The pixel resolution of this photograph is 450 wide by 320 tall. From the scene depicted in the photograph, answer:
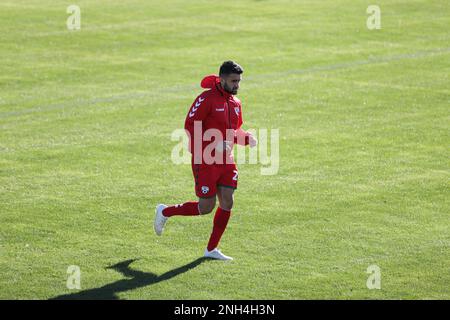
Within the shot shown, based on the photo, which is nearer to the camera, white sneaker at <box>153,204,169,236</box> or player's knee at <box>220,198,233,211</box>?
player's knee at <box>220,198,233,211</box>

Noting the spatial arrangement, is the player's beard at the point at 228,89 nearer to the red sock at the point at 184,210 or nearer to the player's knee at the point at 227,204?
the player's knee at the point at 227,204

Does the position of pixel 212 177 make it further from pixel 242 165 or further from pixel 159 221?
pixel 242 165

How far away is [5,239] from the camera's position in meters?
10.3

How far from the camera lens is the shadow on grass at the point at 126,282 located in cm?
871

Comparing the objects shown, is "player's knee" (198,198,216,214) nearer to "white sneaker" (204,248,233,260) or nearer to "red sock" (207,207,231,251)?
"red sock" (207,207,231,251)

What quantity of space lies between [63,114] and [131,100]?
174 centimetres

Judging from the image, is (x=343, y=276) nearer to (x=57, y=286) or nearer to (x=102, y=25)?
(x=57, y=286)

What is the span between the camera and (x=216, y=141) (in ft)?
31.5

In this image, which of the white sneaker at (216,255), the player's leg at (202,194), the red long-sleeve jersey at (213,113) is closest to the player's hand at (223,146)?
the red long-sleeve jersey at (213,113)

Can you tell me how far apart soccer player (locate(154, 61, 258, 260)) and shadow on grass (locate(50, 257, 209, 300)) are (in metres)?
0.58

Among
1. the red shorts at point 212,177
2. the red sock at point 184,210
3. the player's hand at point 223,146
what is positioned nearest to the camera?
the player's hand at point 223,146

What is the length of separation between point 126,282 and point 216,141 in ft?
6.72

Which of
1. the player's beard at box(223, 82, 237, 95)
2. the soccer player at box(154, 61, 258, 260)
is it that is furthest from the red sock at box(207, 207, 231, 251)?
the player's beard at box(223, 82, 237, 95)

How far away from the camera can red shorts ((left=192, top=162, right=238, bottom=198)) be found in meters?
9.65
